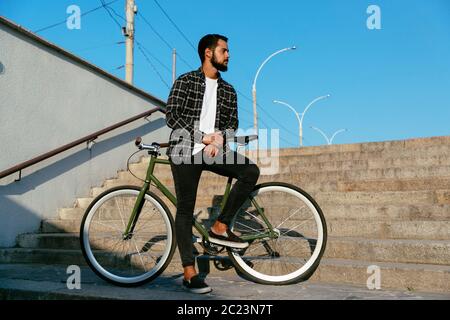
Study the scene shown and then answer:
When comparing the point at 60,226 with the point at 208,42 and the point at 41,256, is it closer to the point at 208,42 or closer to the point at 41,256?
the point at 41,256

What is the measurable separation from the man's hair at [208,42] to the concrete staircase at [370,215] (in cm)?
170

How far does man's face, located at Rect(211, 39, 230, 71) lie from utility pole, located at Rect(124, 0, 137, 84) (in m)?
8.05

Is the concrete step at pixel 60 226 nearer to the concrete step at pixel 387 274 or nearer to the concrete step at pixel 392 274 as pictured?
the concrete step at pixel 387 274

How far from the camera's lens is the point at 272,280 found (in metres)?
3.21

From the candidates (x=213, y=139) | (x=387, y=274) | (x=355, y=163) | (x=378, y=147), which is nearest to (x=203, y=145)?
(x=213, y=139)

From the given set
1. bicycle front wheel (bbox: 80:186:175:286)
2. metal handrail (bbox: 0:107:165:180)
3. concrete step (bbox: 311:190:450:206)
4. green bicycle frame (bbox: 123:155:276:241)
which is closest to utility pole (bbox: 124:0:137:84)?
metal handrail (bbox: 0:107:165:180)

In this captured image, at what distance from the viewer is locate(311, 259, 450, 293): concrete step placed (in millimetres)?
2926

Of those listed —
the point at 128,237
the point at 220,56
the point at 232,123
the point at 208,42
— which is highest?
the point at 208,42

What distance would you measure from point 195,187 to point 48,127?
11.5 ft

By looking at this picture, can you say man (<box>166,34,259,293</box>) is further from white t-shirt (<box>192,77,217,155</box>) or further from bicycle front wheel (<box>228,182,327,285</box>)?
bicycle front wheel (<box>228,182,327,285</box>)

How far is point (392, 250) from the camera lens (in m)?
A: 3.42

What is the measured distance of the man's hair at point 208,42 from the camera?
3168mm
